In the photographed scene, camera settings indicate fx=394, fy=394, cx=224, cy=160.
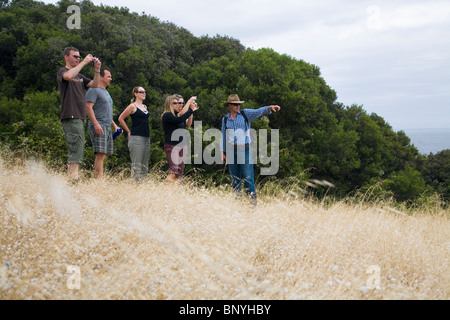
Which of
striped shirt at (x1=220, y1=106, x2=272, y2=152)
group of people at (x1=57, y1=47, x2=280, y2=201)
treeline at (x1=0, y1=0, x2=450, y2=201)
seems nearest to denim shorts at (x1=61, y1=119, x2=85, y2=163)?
group of people at (x1=57, y1=47, x2=280, y2=201)

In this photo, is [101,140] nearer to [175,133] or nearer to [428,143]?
[175,133]

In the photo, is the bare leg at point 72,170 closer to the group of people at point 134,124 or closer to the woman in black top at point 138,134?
the group of people at point 134,124

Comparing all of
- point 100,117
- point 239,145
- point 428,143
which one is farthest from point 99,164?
point 428,143

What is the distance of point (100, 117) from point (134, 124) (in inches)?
23.3

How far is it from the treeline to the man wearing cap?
11061mm

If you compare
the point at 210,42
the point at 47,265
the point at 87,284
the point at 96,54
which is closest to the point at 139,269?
the point at 87,284

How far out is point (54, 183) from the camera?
18.6 ft

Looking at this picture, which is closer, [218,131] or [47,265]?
[47,265]

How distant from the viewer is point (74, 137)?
17.9ft
